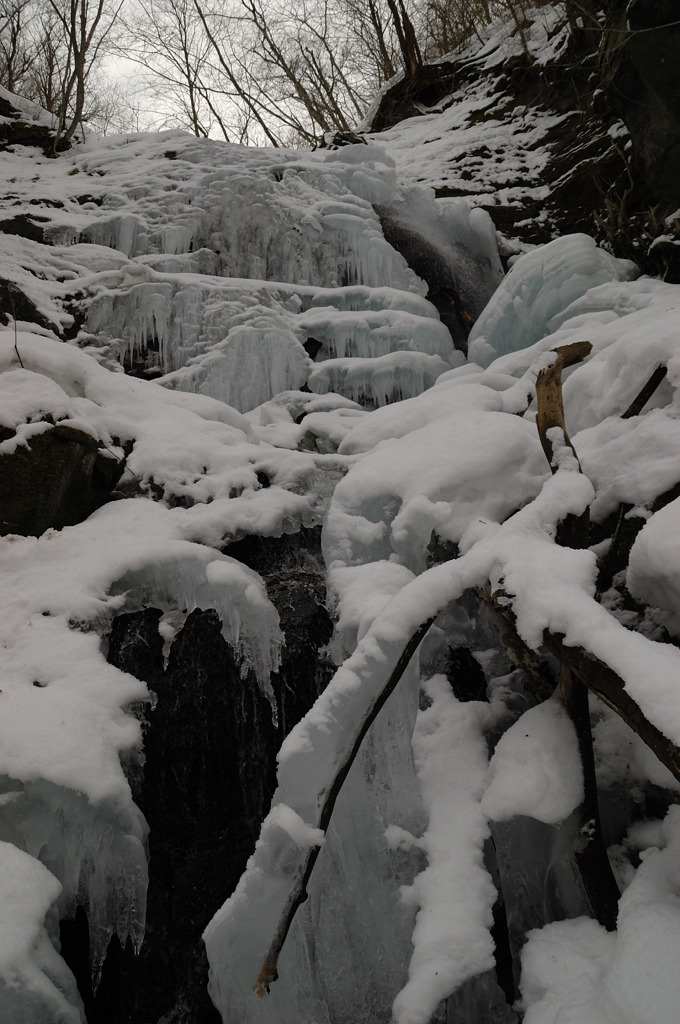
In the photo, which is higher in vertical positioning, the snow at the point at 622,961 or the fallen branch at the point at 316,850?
the fallen branch at the point at 316,850

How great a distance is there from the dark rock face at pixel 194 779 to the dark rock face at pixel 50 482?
0.73 metres

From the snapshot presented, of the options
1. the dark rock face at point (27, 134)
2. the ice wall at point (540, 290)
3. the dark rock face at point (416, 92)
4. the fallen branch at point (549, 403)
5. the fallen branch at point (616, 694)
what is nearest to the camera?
the fallen branch at point (616, 694)

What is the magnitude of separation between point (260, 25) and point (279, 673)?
14914 millimetres

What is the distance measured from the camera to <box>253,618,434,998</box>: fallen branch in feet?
4.70

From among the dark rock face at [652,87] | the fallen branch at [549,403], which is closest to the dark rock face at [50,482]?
the fallen branch at [549,403]

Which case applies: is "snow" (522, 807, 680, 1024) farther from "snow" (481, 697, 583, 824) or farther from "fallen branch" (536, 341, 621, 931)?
"snow" (481, 697, 583, 824)

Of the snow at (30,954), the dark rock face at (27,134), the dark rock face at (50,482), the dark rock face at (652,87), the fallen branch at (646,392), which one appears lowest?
the snow at (30,954)

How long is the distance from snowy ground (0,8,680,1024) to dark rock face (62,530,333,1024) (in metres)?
0.17

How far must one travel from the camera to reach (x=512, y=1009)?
5.78 feet

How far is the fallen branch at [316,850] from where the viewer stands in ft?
4.70

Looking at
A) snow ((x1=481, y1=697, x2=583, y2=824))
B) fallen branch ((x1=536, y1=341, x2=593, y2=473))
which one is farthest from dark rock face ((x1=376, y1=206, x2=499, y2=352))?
snow ((x1=481, y1=697, x2=583, y2=824))

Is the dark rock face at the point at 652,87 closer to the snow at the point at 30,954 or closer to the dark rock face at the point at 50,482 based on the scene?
the dark rock face at the point at 50,482

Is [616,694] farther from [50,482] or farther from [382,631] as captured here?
[50,482]

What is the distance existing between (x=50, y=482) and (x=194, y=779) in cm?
155
